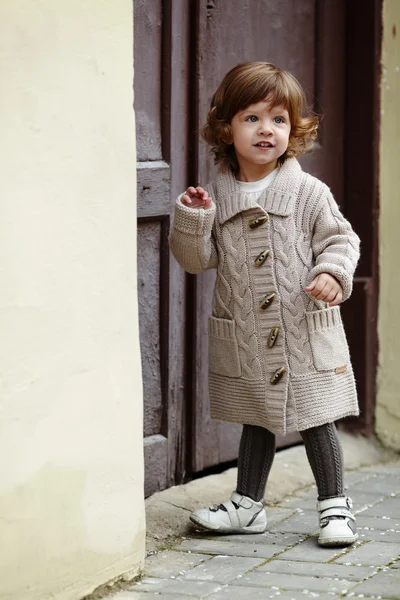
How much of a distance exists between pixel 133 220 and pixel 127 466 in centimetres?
70

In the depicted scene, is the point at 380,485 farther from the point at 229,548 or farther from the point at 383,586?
the point at 383,586

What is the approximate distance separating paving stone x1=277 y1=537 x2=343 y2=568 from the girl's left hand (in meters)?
0.78

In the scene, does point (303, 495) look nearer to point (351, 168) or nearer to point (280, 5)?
point (351, 168)

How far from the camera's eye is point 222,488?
412cm

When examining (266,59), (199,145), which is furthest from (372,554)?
(266,59)

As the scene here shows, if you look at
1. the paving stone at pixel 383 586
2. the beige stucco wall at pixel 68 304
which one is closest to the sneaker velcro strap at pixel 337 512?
the paving stone at pixel 383 586

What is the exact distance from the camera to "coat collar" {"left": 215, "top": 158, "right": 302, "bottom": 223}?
135 inches

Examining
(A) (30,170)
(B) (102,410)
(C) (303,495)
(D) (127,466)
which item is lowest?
(C) (303,495)

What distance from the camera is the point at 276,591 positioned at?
3041 millimetres

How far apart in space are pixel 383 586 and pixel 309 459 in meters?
0.62

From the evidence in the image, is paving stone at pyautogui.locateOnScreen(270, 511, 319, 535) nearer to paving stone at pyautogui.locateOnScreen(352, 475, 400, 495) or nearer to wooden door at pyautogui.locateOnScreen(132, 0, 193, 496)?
paving stone at pyautogui.locateOnScreen(352, 475, 400, 495)

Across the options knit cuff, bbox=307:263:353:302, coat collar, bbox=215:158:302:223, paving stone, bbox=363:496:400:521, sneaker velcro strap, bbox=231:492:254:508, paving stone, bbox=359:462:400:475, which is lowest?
paving stone, bbox=359:462:400:475

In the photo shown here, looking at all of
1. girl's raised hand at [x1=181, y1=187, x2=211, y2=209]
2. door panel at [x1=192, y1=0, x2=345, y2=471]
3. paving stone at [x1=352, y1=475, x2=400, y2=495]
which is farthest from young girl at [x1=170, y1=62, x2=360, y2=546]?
paving stone at [x1=352, y1=475, x2=400, y2=495]

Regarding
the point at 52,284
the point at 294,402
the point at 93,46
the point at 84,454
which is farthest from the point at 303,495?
the point at 93,46
